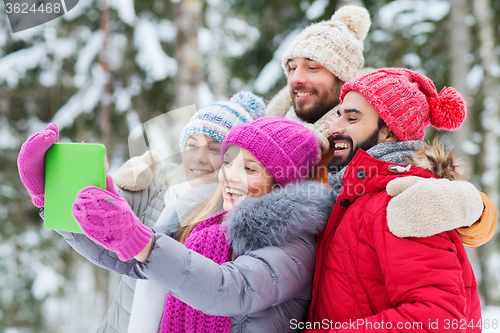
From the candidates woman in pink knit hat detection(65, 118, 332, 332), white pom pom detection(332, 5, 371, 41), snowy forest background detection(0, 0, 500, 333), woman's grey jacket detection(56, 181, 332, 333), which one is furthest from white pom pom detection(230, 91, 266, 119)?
snowy forest background detection(0, 0, 500, 333)

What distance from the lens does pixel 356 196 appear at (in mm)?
1431

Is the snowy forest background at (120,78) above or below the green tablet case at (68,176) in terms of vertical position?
below

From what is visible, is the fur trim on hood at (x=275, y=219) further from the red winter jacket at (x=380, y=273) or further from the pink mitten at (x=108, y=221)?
the pink mitten at (x=108, y=221)

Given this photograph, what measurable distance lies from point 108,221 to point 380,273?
3.19 ft

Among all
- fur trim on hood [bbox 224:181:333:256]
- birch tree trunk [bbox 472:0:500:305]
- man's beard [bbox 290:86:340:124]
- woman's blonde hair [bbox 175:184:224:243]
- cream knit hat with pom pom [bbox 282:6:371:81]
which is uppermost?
cream knit hat with pom pom [bbox 282:6:371:81]

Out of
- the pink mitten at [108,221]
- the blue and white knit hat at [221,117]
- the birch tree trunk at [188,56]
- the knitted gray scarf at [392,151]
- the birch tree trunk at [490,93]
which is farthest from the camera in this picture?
the birch tree trunk at [490,93]

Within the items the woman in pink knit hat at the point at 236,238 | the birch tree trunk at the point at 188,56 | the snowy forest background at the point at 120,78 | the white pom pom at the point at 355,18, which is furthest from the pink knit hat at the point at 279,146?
the snowy forest background at the point at 120,78

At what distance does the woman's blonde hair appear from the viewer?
1.64m

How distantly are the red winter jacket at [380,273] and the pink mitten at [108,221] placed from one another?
773 millimetres

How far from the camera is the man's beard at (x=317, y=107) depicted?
208 cm

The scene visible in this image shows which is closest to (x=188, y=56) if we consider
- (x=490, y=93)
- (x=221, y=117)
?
(x=221, y=117)

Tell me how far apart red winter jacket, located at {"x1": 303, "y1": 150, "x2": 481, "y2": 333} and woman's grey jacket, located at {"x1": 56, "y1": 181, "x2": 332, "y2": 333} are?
0.09 m

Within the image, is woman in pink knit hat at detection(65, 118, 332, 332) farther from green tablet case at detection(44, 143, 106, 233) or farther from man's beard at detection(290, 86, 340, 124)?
man's beard at detection(290, 86, 340, 124)

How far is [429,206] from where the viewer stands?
3.86 feet
